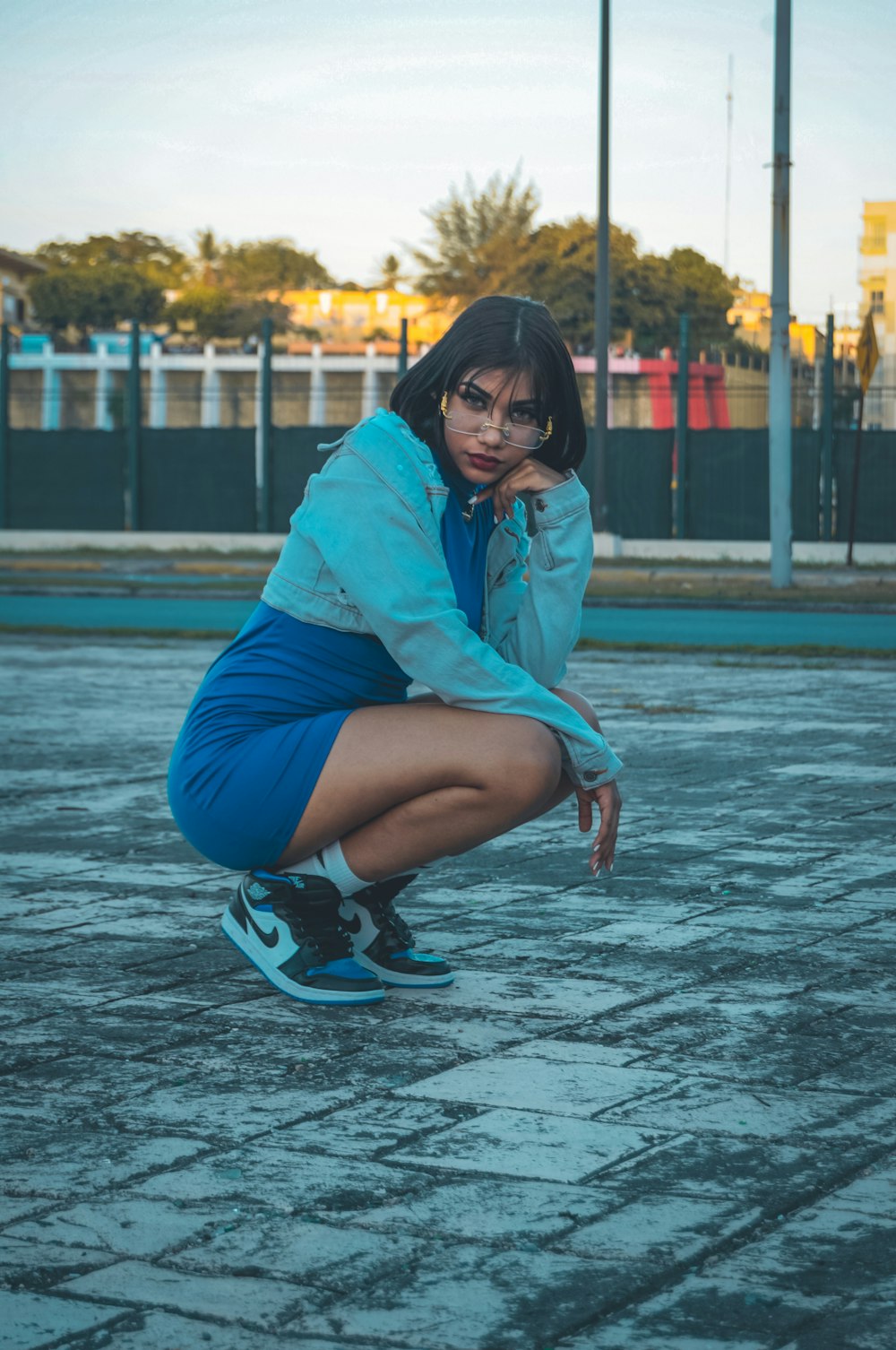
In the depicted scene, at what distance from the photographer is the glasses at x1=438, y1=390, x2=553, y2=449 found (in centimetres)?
382

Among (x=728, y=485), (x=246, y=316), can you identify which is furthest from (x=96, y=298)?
(x=728, y=485)

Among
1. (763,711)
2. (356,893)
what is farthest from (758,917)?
(763,711)

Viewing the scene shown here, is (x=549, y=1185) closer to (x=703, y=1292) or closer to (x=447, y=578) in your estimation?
(x=703, y=1292)

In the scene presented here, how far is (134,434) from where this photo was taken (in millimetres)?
28156

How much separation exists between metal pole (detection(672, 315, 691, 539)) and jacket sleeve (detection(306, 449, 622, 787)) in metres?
22.2

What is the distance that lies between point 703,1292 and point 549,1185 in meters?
0.44

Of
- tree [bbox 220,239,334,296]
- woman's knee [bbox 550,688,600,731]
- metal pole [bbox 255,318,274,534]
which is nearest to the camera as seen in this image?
woman's knee [bbox 550,688,600,731]

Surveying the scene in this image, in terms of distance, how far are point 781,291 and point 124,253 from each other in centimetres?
9473

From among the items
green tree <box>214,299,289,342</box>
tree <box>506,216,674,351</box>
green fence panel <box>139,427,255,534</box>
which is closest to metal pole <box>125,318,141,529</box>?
green fence panel <box>139,427,255,534</box>

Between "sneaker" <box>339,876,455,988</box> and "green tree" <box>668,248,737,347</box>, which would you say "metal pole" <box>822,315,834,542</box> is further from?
"green tree" <box>668,248,737,347</box>

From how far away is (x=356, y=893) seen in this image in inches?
164

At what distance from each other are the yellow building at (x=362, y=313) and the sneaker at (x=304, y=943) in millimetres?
→ 61138

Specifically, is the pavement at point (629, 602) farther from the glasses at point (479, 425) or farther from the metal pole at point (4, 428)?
the glasses at point (479, 425)

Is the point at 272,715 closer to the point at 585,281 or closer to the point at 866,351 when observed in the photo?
the point at 866,351
